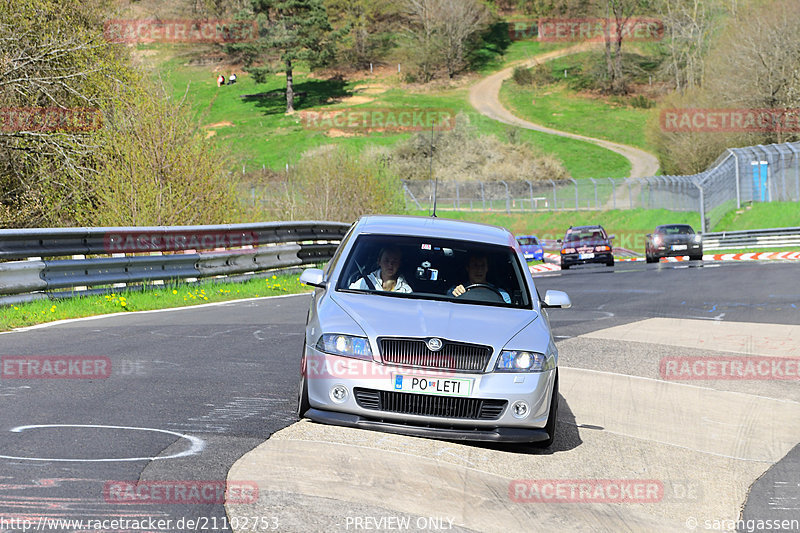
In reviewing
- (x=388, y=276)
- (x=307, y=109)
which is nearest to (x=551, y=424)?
(x=388, y=276)

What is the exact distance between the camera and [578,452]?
710cm

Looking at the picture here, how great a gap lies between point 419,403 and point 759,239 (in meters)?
41.4

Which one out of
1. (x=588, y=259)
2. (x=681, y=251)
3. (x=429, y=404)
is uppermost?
(x=429, y=404)

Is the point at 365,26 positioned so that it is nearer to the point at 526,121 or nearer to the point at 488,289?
the point at 526,121

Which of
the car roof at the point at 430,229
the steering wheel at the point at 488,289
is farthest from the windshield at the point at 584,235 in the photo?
the steering wheel at the point at 488,289

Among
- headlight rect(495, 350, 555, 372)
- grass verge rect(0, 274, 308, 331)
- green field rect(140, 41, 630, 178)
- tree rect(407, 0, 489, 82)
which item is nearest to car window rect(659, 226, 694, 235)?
grass verge rect(0, 274, 308, 331)

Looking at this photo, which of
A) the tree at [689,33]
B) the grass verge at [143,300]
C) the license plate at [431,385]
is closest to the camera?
the license plate at [431,385]

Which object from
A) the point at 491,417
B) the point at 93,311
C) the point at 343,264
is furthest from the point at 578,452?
the point at 93,311

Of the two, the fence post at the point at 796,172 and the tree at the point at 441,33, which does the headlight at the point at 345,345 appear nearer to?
the fence post at the point at 796,172

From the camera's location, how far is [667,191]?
61.4 meters

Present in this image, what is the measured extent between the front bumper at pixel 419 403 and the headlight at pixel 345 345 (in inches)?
1.8

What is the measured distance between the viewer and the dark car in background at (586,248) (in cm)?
3578

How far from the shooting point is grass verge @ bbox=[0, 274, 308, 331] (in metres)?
13.0

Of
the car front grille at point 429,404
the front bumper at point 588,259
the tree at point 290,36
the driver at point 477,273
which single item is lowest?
the front bumper at point 588,259
